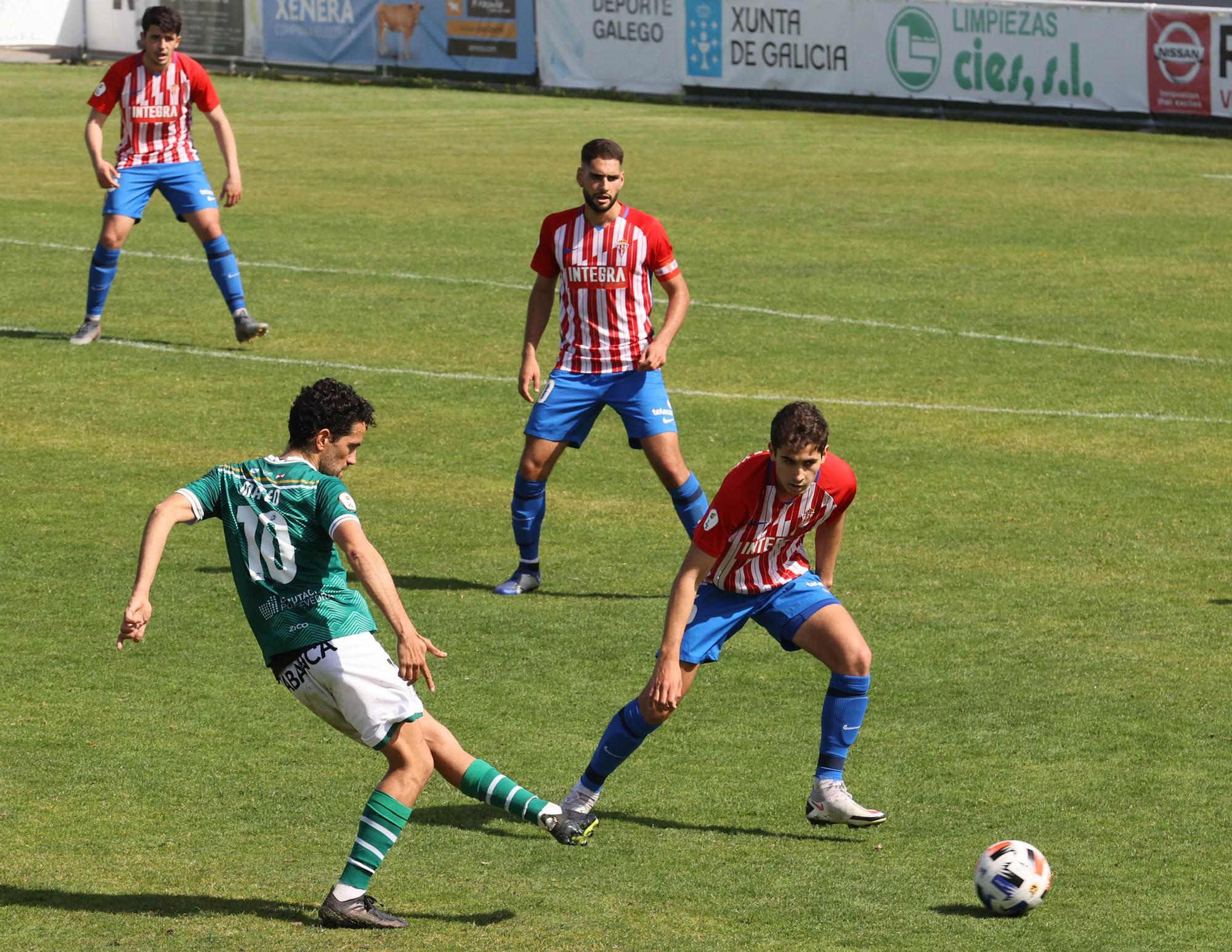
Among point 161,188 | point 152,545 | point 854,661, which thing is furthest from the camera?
point 161,188

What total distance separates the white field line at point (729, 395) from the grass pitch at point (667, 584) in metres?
0.08

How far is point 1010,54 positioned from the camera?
3309 centimetres

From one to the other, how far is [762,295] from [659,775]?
11.6 meters

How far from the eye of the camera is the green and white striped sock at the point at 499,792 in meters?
6.58

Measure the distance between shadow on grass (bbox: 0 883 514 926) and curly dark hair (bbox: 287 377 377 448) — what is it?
1599 mm

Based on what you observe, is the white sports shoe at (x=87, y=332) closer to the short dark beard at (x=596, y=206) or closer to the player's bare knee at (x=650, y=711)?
the short dark beard at (x=596, y=206)

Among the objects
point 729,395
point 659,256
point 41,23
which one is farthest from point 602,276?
point 41,23

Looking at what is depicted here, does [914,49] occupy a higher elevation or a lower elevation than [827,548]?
higher

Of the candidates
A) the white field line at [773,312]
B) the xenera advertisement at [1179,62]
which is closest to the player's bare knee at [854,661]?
the white field line at [773,312]

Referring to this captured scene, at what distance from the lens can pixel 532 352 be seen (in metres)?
10.4

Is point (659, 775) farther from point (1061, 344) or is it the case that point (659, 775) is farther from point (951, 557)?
point (1061, 344)

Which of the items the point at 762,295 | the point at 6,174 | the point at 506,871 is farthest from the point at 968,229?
the point at 506,871

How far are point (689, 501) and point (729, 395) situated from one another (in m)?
4.66

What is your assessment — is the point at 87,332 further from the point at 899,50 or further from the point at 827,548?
the point at 899,50
